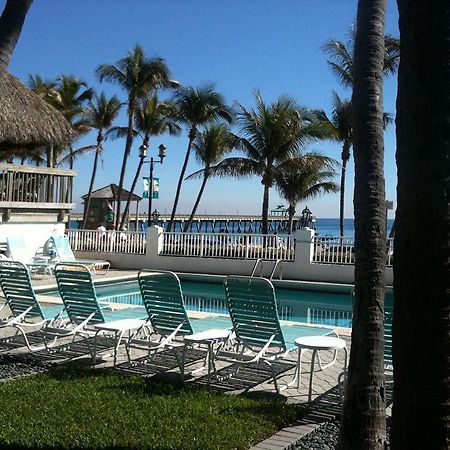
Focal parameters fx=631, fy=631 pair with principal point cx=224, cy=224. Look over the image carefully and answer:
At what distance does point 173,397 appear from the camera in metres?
5.47

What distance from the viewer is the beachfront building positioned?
50.9ft

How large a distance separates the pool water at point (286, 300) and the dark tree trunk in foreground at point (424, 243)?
9122mm

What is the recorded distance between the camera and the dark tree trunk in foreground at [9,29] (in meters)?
5.20

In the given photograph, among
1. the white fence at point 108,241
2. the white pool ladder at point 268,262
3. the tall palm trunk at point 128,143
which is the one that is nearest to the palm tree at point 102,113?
the tall palm trunk at point 128,143

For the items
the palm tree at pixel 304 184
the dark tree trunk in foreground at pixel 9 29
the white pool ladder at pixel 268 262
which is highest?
the palm tree at pixel 304 184

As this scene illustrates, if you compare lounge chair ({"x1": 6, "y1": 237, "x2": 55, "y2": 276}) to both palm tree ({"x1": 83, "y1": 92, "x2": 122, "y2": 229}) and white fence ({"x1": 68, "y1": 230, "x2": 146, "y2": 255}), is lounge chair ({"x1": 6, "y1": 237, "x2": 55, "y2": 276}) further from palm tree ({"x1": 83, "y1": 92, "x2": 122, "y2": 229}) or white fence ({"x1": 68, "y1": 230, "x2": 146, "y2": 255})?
palm tree ({"x1": 83, "y1": 92, "x2": 122, "y2": 229})

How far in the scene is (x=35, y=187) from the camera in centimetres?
1886

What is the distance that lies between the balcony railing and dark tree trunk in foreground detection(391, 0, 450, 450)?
16378 millimetres

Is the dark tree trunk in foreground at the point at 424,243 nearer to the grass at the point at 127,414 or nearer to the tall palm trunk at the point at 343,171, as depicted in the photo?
the grass at the point at 127,414

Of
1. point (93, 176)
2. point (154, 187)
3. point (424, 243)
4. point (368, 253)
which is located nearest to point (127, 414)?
point (368, 253)

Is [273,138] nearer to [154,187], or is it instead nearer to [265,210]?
[265,210]

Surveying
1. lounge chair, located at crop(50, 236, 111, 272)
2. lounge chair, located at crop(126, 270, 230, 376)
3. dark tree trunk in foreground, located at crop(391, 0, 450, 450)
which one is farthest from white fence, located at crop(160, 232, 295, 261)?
dark tree trunk in foreground, located at crop(391, 0, 450, 450)

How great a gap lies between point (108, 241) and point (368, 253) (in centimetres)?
1697

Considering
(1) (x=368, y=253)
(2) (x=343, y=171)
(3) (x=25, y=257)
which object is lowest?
(3) (x=25, y=257)
